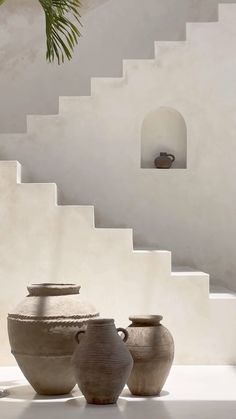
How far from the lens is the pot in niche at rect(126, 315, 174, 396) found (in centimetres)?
834

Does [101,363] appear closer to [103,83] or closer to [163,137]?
[103,83]

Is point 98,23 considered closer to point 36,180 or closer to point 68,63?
point 68,63

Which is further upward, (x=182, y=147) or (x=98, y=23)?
(x=98, y=23)

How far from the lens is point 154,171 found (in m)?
12.0

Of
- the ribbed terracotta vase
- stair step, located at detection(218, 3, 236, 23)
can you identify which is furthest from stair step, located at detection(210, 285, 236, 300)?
stair step, located at detection(218, 3, 236, 23)

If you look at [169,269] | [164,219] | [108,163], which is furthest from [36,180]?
[169,269]

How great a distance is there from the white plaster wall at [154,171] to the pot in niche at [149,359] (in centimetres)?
358

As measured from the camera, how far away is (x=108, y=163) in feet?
39.2

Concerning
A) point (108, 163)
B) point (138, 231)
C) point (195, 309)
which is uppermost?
point (108, 163)

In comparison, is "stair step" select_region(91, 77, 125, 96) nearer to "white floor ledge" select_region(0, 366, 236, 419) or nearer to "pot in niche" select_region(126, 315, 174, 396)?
"white floor ledge" select_region(0, 366, 236, 419)

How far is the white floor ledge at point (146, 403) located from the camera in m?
7.46

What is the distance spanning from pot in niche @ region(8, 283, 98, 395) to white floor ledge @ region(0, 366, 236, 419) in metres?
0.17

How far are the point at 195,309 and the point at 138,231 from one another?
200 cm

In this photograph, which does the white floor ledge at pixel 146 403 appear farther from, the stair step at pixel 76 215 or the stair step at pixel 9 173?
the stair step at pixel 9 173
